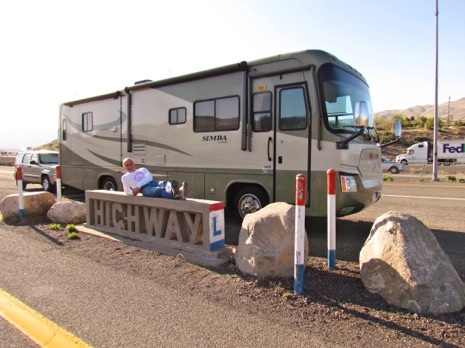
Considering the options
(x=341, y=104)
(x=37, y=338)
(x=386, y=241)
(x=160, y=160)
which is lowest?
(x=37, y=338)

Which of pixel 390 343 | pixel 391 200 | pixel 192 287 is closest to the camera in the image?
pixel 390 343

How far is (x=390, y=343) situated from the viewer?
2861 millimetres

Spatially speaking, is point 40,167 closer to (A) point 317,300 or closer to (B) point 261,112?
(B) point 261,112

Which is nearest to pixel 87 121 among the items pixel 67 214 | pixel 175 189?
pixel 67 214

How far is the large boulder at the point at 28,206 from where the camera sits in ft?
25.4

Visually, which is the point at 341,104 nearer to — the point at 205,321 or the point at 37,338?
the point at 205,321

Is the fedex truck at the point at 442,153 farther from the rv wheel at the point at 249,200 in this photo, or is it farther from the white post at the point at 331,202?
the white post at the point at 331,202

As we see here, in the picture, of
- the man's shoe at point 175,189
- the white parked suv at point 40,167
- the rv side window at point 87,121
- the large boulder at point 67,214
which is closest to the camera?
the man's shoe at point 175,189

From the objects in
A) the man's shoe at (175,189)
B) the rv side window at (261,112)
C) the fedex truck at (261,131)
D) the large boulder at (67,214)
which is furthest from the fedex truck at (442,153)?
→ the man's shoe at (175,189)

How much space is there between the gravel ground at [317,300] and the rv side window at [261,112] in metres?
2.68

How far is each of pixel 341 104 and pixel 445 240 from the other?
9.49 ft

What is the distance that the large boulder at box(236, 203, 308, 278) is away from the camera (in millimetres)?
4184

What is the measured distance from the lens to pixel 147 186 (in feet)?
19.8

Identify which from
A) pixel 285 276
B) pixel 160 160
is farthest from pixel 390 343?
pixel 160 160
